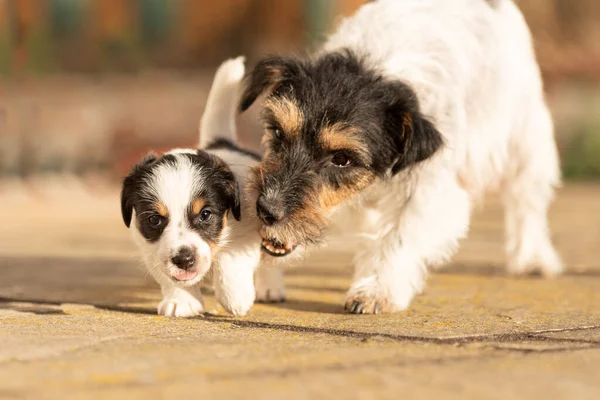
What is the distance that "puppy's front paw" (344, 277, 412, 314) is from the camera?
13.0 feet

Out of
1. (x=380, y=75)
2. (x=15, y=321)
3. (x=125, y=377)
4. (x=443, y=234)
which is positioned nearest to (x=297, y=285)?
(x=443, y=234)

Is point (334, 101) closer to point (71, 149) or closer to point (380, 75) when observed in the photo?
point (380, 75)

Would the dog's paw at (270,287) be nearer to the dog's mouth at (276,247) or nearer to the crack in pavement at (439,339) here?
the dog's mouth at (276,247)

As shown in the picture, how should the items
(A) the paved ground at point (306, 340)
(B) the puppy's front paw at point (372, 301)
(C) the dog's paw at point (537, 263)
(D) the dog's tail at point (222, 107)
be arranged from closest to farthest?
(A) the paved ground at point (306, 340), (B) the puppy's front paw at point (372, 301), (D) the dog's tail at point (222, 107), (C) the dog's paw at point (537, 263)

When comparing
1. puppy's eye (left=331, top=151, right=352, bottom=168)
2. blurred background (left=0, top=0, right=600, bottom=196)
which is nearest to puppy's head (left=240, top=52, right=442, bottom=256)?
puppy's eye (left=331, top=151, right=352, bottom=168)

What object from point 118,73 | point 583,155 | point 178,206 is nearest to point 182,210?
point 178,206

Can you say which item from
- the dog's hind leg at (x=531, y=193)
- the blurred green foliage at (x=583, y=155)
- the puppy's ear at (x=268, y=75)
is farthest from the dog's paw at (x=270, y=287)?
the blurred green foliage at (x=583, y=155)

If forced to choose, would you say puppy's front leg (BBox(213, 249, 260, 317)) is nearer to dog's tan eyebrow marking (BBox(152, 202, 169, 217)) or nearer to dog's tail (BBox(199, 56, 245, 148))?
dog's tan eyebrow marking (BBox(152, 202, 169, 217))

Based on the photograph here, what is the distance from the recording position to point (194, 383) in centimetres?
242

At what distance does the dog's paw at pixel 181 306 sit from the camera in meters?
3.83

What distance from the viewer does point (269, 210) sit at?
3.64 metres

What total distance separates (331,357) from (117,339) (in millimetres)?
788

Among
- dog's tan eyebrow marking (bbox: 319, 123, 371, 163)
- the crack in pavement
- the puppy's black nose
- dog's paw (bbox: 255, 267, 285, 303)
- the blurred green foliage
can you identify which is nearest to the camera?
the crack in pavement

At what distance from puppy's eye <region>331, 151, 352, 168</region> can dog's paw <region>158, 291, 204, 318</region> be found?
838 mm
